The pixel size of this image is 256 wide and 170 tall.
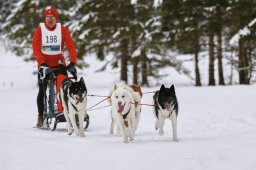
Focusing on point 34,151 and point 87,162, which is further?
point 34,151

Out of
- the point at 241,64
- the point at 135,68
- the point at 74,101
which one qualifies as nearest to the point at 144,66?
the point at 135,68

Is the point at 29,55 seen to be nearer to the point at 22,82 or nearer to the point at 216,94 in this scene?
the point at 22,82

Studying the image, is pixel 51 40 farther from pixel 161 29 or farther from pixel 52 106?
pixel 161 29

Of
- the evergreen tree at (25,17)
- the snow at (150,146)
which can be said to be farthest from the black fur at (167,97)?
the evergreen tree at (25,17)

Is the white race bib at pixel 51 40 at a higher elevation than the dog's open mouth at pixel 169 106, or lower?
higher

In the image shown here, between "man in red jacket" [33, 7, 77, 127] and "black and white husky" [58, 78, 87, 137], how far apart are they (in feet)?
1.76

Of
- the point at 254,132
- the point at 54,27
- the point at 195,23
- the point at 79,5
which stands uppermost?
the point at 79,5

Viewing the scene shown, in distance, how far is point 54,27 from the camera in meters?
8.37

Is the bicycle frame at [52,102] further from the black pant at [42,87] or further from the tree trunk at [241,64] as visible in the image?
the tree trunk at [241,64]

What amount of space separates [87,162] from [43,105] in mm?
3838

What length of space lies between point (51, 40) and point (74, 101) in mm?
1603

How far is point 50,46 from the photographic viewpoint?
8.39 metres

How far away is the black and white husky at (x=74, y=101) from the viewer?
727 cm

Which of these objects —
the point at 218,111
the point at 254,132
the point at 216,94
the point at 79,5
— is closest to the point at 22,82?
the point at 79,5
